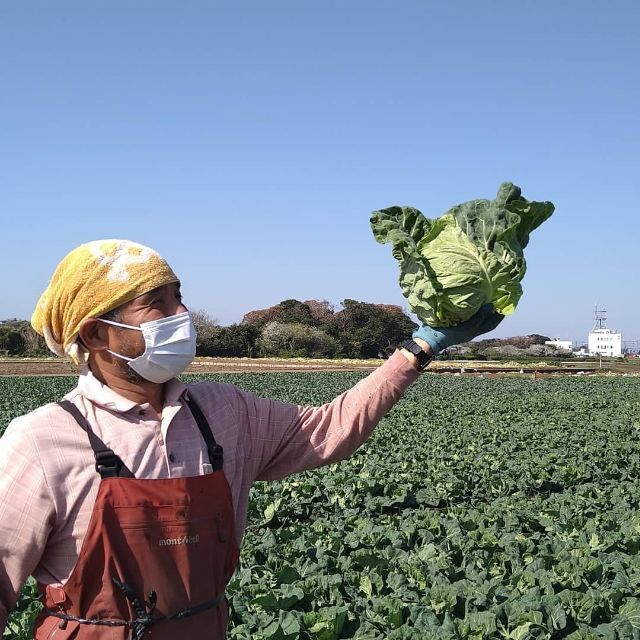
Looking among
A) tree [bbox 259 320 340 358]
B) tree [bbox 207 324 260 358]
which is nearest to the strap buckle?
tree [bbox 207 324 260 358]

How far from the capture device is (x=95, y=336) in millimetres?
2271

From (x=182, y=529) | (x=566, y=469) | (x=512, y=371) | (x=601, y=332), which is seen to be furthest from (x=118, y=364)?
(x=601, y=332)

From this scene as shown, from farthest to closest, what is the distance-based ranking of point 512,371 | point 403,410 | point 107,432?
point 512,371, point 403,410, point 107,432

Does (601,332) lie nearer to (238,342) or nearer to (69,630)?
(238,342)

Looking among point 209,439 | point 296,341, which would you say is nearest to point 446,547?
point 209,439

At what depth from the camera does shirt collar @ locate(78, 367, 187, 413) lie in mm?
2145

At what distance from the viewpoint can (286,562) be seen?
5.09 m

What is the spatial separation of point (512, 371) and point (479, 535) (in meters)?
41.5

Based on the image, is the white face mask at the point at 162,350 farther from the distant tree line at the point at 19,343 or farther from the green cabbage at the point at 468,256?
the distant tree line at the point at 19,343

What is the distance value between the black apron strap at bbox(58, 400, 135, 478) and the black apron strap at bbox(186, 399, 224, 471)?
10.8 inches

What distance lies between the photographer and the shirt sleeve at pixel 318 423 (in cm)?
250

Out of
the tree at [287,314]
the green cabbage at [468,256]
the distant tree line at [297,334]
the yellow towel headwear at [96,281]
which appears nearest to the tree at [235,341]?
the distant tree line at [297,334]

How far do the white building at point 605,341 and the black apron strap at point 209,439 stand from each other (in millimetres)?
157887

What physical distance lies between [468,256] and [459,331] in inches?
11.3
